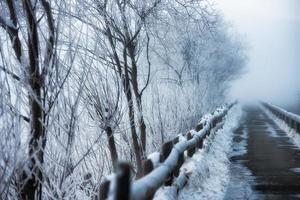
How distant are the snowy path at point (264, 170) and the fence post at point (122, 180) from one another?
602cm

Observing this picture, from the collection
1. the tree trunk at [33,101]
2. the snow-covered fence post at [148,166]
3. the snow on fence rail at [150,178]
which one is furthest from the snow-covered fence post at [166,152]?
the tree trunk at [33,101]

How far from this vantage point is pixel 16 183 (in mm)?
5559

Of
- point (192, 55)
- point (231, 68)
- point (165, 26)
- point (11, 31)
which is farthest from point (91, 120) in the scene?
point (231, 68)

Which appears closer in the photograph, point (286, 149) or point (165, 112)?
point (165, 112)

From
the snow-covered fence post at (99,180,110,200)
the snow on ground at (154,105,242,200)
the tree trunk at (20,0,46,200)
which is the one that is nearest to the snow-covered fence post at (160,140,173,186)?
the snow on ground at (154,105,242,200)

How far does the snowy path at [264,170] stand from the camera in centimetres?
898

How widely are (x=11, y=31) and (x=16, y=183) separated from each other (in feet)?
5.57

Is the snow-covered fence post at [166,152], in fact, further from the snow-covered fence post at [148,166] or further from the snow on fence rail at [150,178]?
the snow-covered fence post at [148,166]

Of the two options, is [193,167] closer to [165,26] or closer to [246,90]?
[165,26]

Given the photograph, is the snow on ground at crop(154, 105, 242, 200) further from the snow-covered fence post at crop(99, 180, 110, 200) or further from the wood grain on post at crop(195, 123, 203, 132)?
the snow-covered fence post at crop(99, 180, 110, 200)

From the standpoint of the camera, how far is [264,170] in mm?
11609

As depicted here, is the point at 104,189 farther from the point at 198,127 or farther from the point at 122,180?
the point at 198,127

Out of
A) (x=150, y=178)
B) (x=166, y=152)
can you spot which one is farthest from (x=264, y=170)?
(x=150, y=178)

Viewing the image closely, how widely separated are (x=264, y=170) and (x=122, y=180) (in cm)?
934
